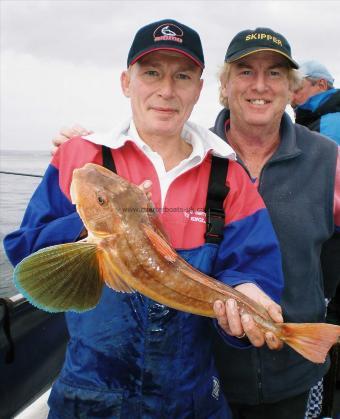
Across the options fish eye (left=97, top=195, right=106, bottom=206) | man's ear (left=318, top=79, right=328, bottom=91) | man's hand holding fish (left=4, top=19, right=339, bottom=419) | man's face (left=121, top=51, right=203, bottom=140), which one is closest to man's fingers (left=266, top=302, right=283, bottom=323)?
man's hand holding fish (left=4, top=19, right=339, bottom=419)

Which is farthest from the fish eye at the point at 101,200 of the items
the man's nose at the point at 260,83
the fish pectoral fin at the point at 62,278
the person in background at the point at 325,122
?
the person in background at the point at 325,122

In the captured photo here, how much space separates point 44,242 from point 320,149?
2331 millimetres

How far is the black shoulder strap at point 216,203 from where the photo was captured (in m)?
2.61

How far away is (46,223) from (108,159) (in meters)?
0.54

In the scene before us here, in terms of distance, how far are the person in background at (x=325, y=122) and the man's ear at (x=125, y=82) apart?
1.72 m

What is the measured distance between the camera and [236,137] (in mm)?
3666

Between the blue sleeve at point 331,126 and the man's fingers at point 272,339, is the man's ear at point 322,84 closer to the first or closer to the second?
the blue sleeve at point 331,126

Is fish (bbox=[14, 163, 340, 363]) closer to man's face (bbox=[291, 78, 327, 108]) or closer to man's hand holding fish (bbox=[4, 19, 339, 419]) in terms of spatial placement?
man's hand holding fish (bbox=[4, 19, 339, 419])

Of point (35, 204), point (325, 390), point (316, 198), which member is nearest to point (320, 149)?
point (316, 198)

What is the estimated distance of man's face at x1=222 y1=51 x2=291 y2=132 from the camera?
3465mm

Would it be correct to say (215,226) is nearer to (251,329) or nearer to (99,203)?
(251,329)

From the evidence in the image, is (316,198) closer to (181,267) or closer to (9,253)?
(181,267)

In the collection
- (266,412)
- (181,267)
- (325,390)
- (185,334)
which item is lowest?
(325,390)

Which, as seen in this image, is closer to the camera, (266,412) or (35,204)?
(35,204)
